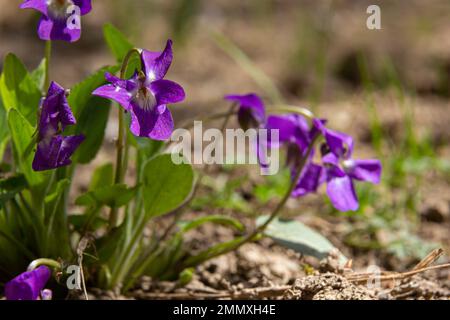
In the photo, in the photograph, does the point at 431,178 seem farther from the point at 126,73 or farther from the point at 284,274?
the point at 126,73

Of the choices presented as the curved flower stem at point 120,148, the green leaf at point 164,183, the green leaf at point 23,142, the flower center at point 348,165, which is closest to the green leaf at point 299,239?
the flower center at point 348,165

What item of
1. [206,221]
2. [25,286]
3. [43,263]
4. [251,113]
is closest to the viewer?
[25,286]

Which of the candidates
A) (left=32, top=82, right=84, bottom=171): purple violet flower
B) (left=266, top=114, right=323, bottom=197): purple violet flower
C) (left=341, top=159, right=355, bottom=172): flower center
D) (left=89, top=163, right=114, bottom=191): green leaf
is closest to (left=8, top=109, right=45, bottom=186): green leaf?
(left=32, top=82, right=84, bottom=171): purple violet flower

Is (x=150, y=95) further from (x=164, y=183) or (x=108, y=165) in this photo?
(x=108, y=165)

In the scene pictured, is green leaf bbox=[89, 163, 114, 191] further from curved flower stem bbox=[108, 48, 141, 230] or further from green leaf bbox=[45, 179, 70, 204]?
green leaf bbox=[45, 179, 70, 204]

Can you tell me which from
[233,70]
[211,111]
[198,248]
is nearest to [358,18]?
[233,70]

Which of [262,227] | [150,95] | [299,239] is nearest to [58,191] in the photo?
[150,95]

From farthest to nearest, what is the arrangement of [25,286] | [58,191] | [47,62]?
[47,62]
[58,191]
[25,286]
